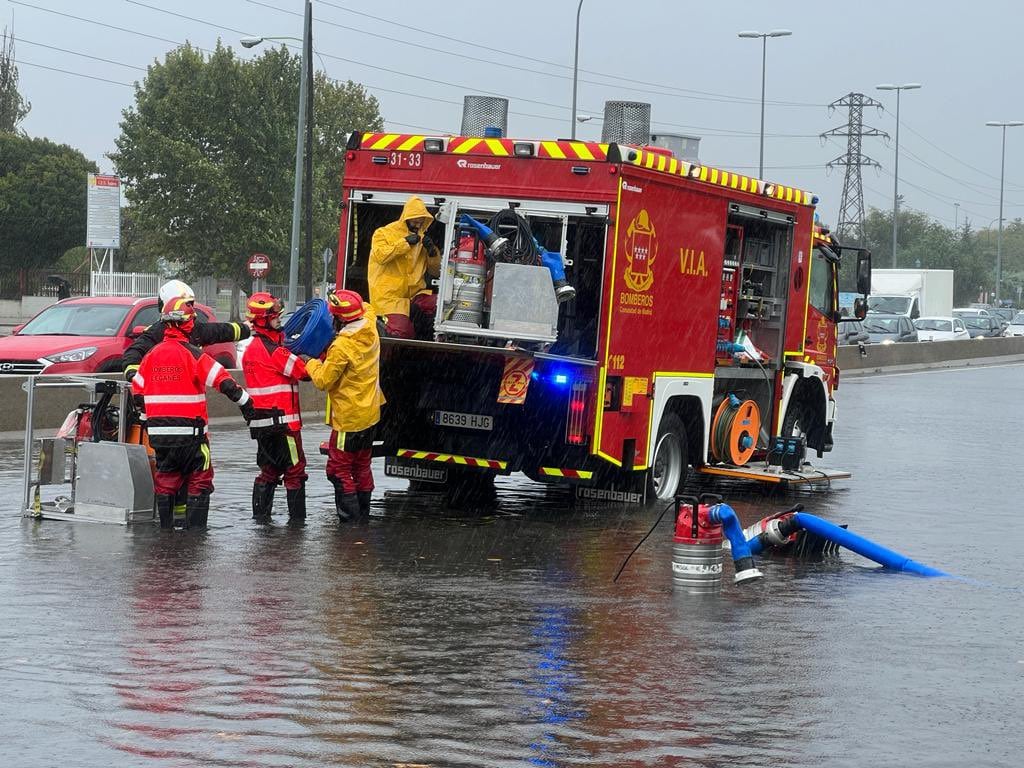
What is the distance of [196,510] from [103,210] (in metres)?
35.5

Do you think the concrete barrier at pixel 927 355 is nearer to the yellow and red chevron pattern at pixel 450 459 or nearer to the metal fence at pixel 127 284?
the yellow and red chevron pattern at pixel 450 459

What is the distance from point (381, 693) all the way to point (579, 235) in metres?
6.78

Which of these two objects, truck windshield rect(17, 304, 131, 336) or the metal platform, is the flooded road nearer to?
the metal platform

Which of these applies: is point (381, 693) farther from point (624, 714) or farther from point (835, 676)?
point (835, 676)

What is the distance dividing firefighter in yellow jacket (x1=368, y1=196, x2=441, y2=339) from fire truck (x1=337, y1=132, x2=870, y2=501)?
0.15 meters

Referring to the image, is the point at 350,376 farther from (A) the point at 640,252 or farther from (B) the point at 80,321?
(B) the point at 80,321

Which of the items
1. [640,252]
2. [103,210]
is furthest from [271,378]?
[103,210]

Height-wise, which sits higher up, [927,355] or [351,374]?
[927,355]

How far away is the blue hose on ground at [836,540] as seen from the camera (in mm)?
10812

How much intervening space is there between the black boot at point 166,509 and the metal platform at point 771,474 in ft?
17.4

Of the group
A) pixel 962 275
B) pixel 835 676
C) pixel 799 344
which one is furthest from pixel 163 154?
pixel 962 275

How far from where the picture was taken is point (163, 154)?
59469mm

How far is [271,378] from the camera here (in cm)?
1182

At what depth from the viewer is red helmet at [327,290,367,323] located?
38.7 feet
